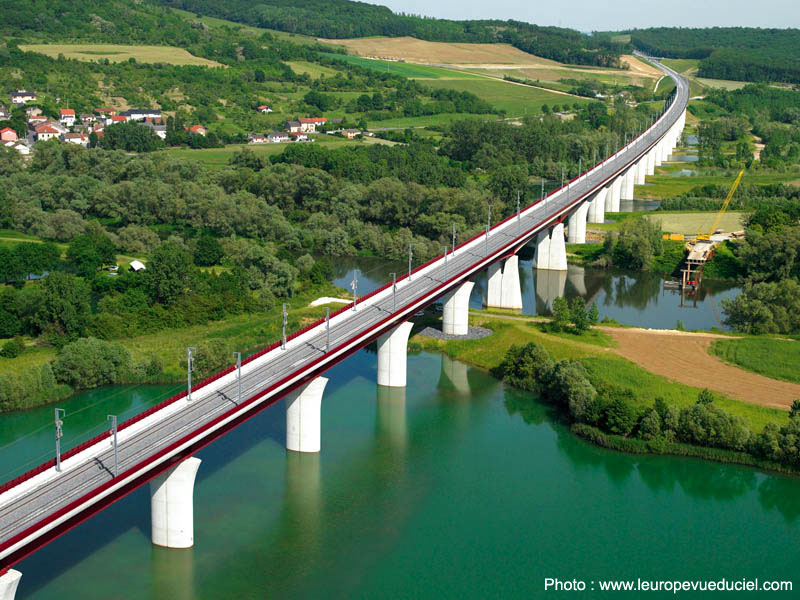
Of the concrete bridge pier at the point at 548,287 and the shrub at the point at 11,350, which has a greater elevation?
the shrub at the point at 11,350

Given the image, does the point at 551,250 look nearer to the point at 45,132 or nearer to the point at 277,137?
the point at 277,137

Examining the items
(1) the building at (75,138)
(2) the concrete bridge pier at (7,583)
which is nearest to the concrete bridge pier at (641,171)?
(1) the building at (75,138)

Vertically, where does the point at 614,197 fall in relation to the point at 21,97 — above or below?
below

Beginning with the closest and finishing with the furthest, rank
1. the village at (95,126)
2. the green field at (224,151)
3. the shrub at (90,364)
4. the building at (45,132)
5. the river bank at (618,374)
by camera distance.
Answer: the river bank at (618,374) < the shrub at (90,364) < the green field at (224,151) < the village at (95,126) < the building at (45,132)

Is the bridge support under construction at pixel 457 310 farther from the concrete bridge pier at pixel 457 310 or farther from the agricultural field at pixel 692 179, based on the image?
the agricultural field at pixel 692 179

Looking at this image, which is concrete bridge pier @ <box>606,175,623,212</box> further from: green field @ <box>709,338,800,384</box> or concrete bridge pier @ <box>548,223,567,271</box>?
green field @ <box>709,338,800,384</box>

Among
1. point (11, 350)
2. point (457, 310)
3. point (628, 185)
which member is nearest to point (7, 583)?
point (11, 350)

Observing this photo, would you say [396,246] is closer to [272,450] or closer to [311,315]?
[311,315]
